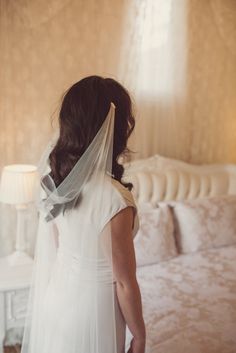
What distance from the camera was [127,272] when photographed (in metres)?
1.20

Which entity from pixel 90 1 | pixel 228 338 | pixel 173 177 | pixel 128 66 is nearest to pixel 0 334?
pixel 228 338

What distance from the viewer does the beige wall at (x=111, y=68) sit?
7.88ft

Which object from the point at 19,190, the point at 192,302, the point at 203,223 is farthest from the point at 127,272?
the point at 203,223

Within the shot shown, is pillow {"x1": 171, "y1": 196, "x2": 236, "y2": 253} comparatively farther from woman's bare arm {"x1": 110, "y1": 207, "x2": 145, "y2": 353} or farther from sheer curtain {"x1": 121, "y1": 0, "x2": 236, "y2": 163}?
woman's bare arm {"x1": 110, "y1": 207, "x2": 145, "y2": 353}

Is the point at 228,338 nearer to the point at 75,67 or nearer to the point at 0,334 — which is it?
the point at 0,334

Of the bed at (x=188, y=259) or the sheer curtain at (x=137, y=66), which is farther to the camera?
the sheer curtain at (x=137, y=66)

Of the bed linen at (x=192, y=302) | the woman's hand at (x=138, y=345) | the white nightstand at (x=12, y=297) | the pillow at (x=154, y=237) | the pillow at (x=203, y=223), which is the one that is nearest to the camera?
the woman's hand at (x=138, y=345)

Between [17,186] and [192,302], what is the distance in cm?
115

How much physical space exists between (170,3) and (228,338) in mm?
2287

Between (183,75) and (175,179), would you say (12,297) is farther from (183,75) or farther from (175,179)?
(183,75)

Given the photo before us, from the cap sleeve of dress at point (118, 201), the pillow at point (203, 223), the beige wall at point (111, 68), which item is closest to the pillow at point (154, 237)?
the pillow at point (203, 223)

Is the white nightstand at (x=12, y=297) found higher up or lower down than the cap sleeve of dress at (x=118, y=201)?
lower down

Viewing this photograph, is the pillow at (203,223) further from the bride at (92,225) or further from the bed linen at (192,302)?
the bride at (92,225)

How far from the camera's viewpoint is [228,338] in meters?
1.71
